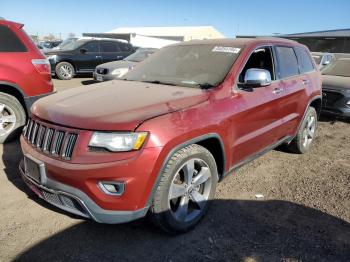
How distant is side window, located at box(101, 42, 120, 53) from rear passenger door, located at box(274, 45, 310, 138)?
1089 cm

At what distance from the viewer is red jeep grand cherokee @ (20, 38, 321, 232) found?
2.62 m

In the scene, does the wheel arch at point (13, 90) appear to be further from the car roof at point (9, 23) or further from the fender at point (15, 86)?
the car roof at point (9, 23)

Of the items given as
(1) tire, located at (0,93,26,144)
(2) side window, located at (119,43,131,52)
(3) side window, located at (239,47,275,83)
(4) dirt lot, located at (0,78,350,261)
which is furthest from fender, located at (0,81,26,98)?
(2) side window, located at (119,43,131,52)

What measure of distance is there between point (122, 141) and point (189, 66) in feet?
5.42

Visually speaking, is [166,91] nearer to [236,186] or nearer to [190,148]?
[190,148]

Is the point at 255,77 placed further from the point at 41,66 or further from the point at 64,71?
the point at 64,71

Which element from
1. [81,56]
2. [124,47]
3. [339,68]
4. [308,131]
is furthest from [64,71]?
[308,131]

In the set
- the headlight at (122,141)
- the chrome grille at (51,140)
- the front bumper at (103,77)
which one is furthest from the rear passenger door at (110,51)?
the headlight at (122,141)

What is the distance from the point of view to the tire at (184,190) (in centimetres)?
280

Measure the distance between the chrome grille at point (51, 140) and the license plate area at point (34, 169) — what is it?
0.38ft

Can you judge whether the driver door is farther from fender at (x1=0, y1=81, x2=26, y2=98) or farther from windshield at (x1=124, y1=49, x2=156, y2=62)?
windshield at (x1=124, y1=49, x2=156, y2=62)

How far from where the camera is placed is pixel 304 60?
5.30 m

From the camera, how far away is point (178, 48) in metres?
4.41

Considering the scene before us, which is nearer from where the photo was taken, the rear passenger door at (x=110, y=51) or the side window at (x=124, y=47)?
the rear passenger door at (x=110, y=51)
